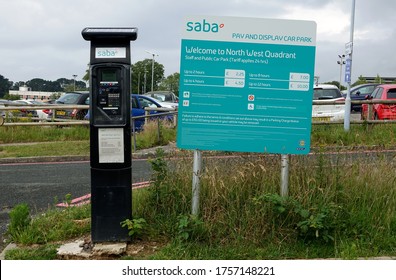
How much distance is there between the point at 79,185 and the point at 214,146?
4.01m

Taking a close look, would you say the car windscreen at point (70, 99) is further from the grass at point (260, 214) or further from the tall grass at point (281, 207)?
the tall grass at point (281, 207)

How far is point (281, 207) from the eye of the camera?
13.2ft

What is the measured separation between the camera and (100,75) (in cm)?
396

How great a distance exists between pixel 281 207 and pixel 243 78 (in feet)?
4.78

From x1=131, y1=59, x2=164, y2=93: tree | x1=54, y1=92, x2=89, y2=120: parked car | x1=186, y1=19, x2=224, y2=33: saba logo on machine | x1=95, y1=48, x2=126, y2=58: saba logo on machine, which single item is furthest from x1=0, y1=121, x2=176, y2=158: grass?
x1=131, y1=59, x2=164, y2=93: tree

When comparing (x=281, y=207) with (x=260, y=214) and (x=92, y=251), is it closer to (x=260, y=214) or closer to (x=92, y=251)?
(x=260, y=214)

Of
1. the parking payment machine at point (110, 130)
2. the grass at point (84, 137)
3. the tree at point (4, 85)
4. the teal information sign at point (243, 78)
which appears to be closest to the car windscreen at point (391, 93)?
the grass at point (84, 137)

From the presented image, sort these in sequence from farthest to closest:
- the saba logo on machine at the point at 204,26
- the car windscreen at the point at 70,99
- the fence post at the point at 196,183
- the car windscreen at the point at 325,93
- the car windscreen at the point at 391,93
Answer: the car windscreen at the point at 325,93, the car windscreen at the point at 70,99, the car windscreen at the point at 391,93, the fence post at the point at 196,183, the saba logo on machine at the point at 204,26

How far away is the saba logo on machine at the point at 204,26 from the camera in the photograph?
13.8 feet

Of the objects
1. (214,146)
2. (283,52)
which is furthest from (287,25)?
(214,146)

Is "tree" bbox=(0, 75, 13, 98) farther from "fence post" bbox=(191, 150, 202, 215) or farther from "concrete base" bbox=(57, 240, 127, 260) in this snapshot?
"fence post" bbox=(191, 150, 202, 215)

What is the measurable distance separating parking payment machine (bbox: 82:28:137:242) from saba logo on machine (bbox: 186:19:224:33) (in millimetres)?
623

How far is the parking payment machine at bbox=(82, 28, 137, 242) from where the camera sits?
3.95 metres

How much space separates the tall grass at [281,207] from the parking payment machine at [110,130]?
0.50m
